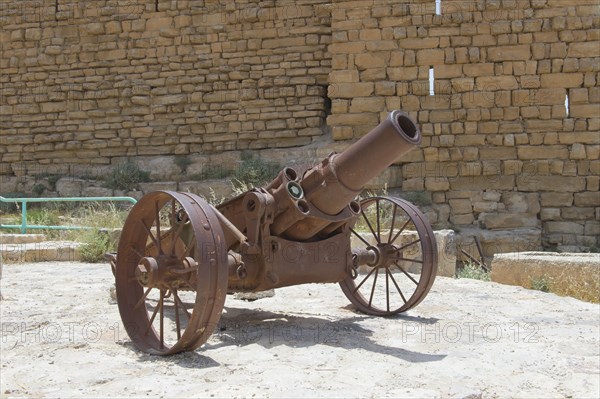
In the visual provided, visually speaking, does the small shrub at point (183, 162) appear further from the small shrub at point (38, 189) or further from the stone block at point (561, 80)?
the stone block at point (561, 80)

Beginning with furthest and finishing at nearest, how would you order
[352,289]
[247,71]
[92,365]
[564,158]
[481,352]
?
[247,71], [564,158], [352,289], [481,352], [92,365]

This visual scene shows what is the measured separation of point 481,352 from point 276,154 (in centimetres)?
839

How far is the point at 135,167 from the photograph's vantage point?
13.0 m

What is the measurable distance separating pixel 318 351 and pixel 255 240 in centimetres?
88

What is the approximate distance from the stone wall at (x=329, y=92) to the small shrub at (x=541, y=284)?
11.0ft

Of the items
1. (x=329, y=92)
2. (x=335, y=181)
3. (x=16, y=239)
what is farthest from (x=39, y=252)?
(x=335, y=181)

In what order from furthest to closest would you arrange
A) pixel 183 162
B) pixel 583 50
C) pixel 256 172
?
pixel 183 162, pixel 256 172, pixel 583 50

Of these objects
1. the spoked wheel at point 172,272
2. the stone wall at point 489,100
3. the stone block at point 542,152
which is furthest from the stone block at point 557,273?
the spoked wheel at point 172,272

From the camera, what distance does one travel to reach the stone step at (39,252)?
8883 millimetres

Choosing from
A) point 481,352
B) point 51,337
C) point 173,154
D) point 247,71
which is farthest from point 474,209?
point 51,337

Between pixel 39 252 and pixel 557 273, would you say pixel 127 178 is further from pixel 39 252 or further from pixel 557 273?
pixel 557 273

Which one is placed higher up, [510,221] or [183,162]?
[183,162]

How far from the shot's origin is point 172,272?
4.20 metres

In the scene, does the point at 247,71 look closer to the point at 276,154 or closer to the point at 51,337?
the point at 276,154
